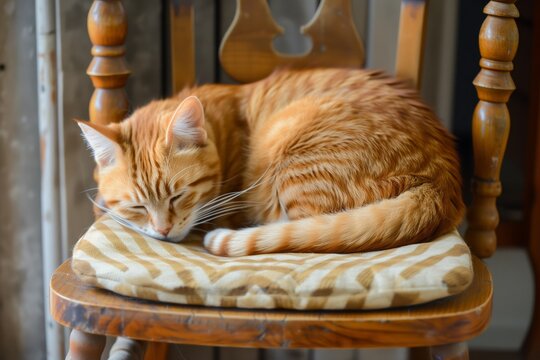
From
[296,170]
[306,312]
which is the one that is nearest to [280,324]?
[306,312]

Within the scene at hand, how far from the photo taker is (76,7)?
141 centimetres

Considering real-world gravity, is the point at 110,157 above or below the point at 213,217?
above

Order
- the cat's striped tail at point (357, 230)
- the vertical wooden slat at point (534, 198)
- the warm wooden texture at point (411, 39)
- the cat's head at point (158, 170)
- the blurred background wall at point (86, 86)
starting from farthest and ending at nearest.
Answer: the vertical wooden slat at point (534, 198) → the blurred background wall at point (86, 86) → the warm wooden texture at point (411, 39) → the cat's head at point (158, 170) → the cat's striped tail at point (357, 230)

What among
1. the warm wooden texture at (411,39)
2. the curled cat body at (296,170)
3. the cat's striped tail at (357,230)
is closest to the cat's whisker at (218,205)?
the curled cat body at (296,170)

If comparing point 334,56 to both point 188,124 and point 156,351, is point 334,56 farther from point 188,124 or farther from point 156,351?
point 156,351

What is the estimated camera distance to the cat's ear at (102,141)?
43.9 inches

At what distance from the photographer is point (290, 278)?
934mm

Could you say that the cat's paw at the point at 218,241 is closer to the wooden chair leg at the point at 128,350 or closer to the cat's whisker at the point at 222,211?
the cat's whisker at the point at 222,211

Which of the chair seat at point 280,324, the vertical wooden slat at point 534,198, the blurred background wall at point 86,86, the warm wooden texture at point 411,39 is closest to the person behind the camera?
the chair seat at point 280,324

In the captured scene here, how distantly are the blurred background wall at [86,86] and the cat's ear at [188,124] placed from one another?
377mm

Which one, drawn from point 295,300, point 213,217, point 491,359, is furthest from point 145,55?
point 491,359

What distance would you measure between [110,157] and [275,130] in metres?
0.29

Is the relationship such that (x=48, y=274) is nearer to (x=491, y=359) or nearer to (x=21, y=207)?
(x=21, y=207)

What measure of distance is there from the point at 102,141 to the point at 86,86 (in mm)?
362
